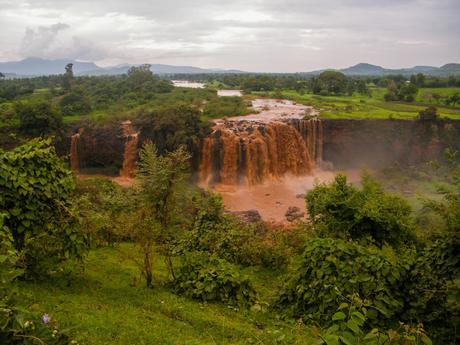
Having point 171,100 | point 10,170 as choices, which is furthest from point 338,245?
point 171,100

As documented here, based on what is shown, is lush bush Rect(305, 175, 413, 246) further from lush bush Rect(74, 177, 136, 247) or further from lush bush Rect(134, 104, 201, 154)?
lush bush Rect(134, 104, 201, 154)

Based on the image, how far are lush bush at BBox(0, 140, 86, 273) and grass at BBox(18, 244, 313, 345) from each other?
704 mm

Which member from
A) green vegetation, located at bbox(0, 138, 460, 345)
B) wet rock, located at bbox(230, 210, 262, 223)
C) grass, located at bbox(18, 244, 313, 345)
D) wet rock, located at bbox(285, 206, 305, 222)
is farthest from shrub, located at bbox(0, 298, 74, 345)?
wet rock, located at bbox(285, 206, 305, 222)

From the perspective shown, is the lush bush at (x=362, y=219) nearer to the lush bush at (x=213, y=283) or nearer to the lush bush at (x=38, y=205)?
the lush bush at (x=213, y=283)

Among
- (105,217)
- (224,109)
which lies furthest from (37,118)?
(105,217)

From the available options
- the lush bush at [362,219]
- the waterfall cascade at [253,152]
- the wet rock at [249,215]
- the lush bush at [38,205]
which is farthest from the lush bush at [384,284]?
the waterfall cascade at [253,152]

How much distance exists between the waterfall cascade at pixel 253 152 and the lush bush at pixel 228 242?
18455 mm

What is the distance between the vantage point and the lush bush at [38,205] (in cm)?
609

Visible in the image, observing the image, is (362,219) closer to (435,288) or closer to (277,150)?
(435,288)

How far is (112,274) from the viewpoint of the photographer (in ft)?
29.1

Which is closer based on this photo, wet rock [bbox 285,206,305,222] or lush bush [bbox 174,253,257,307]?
lush bush [bbox 174,253,257,307]

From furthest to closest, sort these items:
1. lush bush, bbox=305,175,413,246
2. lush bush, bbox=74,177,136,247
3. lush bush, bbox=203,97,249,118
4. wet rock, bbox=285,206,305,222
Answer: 1. lush bush, bbox=203,97,249,118
2. wet rock, bbox=285,206,305,222
3. lush bush, bbox=305,175,413,246
4. lush bush, bbox=74,177,136,247

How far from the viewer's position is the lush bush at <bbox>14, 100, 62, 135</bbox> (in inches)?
1211

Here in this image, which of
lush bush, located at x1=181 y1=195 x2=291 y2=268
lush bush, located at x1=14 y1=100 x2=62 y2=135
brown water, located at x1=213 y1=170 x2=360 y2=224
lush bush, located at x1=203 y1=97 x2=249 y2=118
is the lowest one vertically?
brown water, located at x1=213 y1=170 x2=360 y2=224
